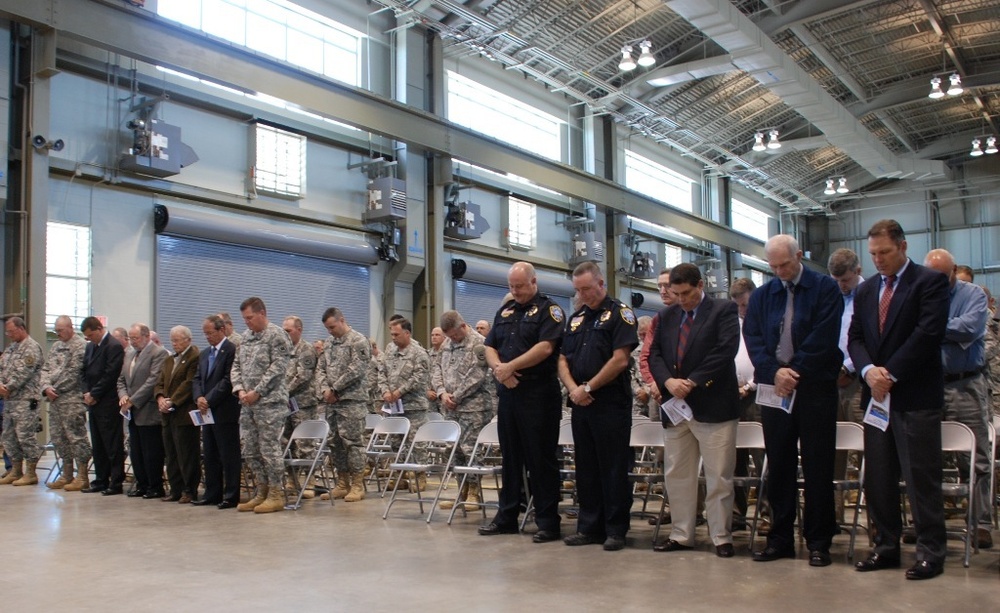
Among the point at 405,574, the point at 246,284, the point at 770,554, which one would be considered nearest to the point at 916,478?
the point at 770,554

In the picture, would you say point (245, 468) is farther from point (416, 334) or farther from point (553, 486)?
point (416, 334)

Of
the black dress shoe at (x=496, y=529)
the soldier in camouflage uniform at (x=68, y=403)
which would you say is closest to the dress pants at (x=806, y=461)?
the black dress shoe at (x=496, y=529)

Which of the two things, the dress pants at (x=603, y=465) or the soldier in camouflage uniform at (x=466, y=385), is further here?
the soldier in camouflage uniform at (x=466, y=385)

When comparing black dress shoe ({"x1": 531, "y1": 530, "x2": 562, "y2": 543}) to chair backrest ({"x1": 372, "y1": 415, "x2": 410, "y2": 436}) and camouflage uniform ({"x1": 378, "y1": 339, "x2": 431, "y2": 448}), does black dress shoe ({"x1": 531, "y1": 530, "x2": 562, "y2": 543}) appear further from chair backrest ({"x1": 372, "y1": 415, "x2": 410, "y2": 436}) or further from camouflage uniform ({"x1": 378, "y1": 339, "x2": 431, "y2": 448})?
camouflage uniform ({"x1": 378, "y1": 339, "x2": 431, "y2": 448})

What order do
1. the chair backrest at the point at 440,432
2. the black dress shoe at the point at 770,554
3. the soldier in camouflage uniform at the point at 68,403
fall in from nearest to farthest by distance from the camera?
the black dress shoe at the point at 770,554 < the chair backrest at the point at 440,432 < the soldier in camouflage uniform at the point at 68,403

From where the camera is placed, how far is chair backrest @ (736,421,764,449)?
4797 millimetres

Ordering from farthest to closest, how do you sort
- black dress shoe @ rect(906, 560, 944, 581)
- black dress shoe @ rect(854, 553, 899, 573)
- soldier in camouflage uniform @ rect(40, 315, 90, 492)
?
soldier in camouflage uniform @ rect(40, 315, 90, 492), black dress shoe @ rect(854, 553, 899, 573), black dress shoe @ rect(906, 560, 944, 581)

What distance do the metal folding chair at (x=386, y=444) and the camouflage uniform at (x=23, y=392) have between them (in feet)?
10.3

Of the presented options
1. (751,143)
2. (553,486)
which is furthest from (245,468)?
(751,143)

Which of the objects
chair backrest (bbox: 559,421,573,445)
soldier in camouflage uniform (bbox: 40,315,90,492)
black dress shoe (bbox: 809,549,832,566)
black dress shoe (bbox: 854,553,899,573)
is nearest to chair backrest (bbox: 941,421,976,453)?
black dress shoe (bbox: 854,553,899,573)

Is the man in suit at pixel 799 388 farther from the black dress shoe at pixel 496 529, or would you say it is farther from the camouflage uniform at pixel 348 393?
the camouflage uniform at pixel 348 393

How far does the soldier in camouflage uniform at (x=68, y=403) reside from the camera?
7.88 meters

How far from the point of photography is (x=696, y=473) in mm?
4566

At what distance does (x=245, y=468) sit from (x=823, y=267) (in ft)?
66.9
